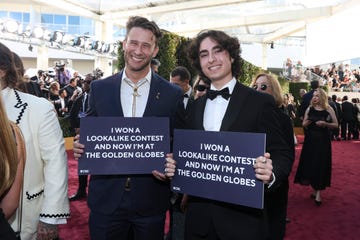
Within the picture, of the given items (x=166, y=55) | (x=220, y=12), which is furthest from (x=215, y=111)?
(x=220, y=12)

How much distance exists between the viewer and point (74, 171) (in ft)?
25.6

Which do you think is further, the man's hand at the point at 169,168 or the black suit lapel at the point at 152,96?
the black suit lapel at the point at 152,96

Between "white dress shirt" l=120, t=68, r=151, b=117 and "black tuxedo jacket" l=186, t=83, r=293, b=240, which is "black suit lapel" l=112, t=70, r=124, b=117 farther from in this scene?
"black tuxedo jacket" l=186, t=83, r=293, b=240

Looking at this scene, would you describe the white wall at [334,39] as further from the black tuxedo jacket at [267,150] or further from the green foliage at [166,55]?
the black tuxedo jacket at [267,150]

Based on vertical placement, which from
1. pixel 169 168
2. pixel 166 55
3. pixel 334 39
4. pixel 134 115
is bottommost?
pixel 169 168

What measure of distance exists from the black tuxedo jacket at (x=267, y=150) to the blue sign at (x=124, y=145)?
0.41 m

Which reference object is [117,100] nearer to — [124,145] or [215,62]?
[124,145]

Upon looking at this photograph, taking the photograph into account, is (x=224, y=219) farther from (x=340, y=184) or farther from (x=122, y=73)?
(x=340, y=184)

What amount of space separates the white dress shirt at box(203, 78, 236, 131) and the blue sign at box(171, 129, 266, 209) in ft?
0.49

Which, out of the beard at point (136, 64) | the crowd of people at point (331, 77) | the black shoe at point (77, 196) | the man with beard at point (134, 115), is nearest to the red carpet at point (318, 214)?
the black shoe at point (77, 196)

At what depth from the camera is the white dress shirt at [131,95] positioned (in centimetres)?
249

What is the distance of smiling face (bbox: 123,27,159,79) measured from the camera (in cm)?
247

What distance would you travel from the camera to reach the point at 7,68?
2123 millimetres

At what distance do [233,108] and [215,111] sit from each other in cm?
16
